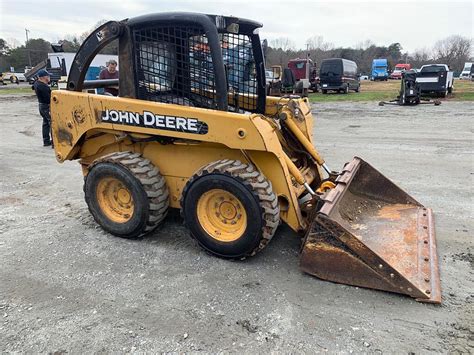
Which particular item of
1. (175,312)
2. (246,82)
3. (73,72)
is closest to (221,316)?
(175,312)

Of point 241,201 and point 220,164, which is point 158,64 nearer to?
point 220,164

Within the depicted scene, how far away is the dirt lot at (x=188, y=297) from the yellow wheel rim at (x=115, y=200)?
0.89 feet

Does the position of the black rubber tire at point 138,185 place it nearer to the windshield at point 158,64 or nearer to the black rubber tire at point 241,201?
the black rubber tire at point 241,201

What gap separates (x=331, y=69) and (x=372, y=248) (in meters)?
23.2

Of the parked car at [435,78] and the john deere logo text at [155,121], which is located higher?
the parked car at [435,78]

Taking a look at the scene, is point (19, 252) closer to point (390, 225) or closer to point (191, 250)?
point (191, 250)

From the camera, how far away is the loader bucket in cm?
295

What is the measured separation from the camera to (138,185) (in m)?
3.81

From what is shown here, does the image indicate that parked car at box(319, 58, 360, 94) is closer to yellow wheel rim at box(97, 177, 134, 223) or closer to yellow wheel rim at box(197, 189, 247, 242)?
yellow wheel rim at box(97, 177, 134, 223)

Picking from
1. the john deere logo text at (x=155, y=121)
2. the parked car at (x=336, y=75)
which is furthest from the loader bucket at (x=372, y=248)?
the parked car at (x=336, y=75)

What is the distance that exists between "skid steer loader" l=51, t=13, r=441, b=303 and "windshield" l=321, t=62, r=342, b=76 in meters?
21.4

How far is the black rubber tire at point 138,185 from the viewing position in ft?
12.6

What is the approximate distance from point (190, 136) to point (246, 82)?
1.33 meters

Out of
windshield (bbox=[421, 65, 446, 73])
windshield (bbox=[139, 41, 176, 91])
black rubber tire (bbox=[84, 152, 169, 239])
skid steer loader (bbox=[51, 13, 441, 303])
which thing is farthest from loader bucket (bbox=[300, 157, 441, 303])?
windshield (bbox=[421, 65, 446, 73])
